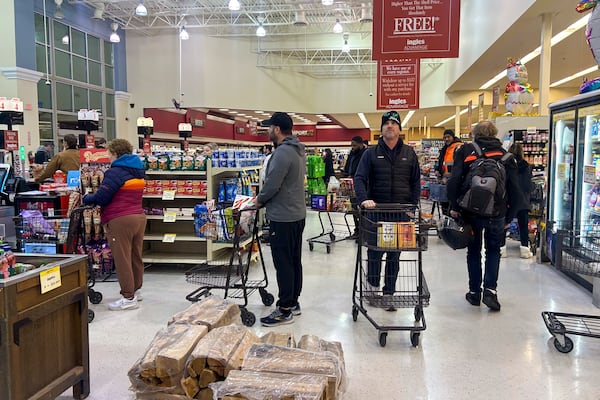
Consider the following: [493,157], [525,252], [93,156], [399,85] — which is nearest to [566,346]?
[493,157]

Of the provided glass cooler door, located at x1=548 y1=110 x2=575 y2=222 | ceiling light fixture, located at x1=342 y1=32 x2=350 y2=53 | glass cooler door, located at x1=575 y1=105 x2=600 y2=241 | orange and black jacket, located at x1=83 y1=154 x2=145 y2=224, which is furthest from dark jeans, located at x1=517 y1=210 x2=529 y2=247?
ceiling light fixture, located at x1=342 y1=32 x2=350 y2=53

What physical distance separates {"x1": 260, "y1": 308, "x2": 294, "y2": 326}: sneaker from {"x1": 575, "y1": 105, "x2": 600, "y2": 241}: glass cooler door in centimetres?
319

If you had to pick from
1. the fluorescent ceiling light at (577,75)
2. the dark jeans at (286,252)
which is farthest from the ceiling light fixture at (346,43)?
the dark jeans at (286,252)

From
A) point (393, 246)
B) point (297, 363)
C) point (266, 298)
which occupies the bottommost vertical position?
point (266, 298)

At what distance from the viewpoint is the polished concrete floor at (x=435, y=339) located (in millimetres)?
2939

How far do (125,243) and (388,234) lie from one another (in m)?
2.31

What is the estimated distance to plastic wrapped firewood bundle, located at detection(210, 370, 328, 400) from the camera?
6.96ft

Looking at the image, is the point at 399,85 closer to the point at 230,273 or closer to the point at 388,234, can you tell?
the point at 388,234

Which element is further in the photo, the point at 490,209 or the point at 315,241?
the point at 315,241

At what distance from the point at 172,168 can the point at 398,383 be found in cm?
368

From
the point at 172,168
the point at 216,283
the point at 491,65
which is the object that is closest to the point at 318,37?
the point at 491,65

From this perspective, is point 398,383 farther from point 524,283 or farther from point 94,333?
point 524,283

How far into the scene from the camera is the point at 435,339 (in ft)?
12.1

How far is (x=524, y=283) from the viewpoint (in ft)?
17.3
